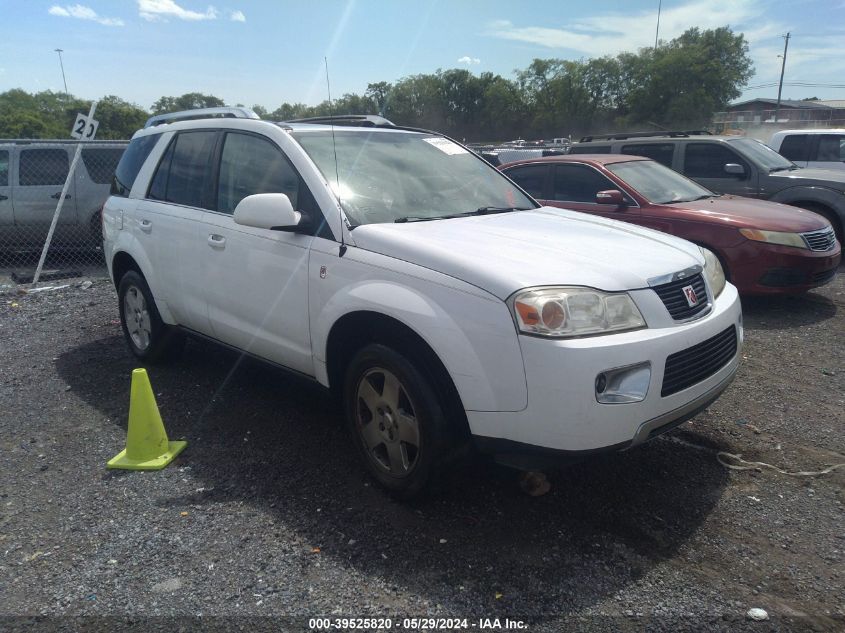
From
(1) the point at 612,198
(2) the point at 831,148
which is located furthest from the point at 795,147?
(1) the point at 612,198

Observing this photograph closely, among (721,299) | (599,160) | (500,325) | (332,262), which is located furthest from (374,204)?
(599,160)

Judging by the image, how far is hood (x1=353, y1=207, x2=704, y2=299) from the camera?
2.77m

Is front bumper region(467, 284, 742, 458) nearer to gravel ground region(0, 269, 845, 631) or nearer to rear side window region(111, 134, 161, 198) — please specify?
gravel ground region(0, 269, 845, 631)

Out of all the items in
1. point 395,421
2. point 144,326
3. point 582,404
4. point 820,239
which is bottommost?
point 144,326

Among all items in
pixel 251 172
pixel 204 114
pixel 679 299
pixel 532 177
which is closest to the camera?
pixel 679 299

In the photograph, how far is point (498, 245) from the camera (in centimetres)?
309

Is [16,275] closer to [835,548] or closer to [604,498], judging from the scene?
[604,498]

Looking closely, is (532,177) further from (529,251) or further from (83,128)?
(83,128)

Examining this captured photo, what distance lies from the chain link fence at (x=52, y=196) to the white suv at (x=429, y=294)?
6.31m

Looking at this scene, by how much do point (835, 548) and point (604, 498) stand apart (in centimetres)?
100

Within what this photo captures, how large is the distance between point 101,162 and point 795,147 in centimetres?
1241

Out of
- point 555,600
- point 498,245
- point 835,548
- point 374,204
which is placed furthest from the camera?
point 374,204

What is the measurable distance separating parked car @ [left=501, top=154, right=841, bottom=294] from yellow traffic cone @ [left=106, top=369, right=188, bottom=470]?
501 centimetres

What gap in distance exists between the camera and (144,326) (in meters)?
5.27
